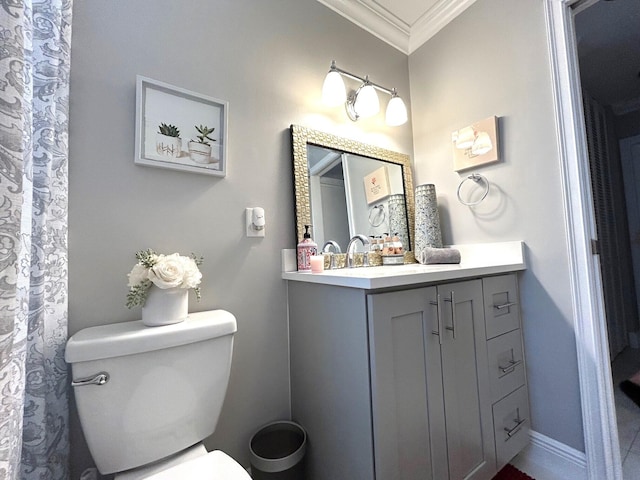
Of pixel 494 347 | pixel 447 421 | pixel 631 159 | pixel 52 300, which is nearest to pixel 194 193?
pixel 52 300

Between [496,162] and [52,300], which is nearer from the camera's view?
[52,300]

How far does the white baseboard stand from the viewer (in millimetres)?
1132

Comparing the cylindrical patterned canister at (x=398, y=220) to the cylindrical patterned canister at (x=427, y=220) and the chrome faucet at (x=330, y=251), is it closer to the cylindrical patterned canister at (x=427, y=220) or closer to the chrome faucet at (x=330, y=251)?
the cylindrical patterned canister at (x=427, y=220)

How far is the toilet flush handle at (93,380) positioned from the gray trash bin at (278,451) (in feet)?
1.97

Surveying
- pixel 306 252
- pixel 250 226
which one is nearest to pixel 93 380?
pixel 250 226

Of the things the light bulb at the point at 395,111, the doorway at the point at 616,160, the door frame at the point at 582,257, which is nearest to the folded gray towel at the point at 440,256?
the door frame at the point at 582,257

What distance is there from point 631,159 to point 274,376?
390 centimetres

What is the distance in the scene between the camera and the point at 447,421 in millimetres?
930

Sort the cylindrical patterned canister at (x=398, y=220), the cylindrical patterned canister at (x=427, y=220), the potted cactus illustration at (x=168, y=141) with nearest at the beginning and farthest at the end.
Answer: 1. the potted cactus illustration at (x=168, y=141)
2. the cylindrical patterned canister at (x=427, y=220)
3. the cylindrical patterned canister at (x=398, y=220)

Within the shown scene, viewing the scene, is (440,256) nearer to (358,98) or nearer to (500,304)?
(500,304)

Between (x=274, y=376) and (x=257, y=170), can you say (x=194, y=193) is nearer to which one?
(x=257, y=170)

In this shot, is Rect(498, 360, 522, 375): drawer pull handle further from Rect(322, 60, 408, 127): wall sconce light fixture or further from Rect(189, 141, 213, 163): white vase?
Rect(189, 141, 213, 163): white vase

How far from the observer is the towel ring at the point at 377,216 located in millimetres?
A: 1588

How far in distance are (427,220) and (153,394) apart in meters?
1.47
